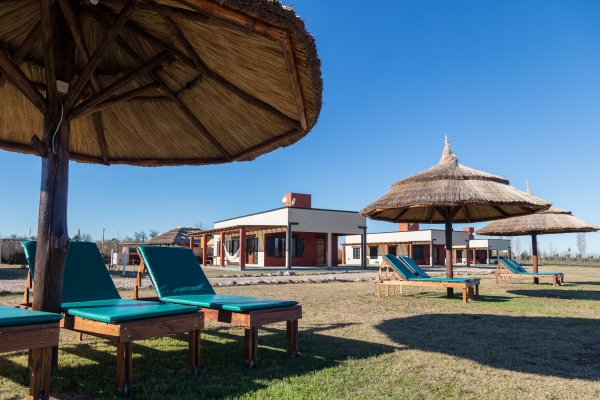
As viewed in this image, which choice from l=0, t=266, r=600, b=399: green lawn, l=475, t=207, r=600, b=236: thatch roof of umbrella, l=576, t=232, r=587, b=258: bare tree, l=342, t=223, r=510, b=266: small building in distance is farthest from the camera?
l=576, t=232, r=587, b=258: bare tree

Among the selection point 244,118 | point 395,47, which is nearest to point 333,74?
point 244,118

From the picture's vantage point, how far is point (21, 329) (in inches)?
91.9

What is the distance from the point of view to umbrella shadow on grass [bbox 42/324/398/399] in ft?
9.00

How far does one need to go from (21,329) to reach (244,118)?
2.97 metres

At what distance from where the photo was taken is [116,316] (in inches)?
104

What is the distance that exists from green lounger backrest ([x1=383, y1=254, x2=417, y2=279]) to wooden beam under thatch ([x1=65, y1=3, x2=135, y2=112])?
23.7 feet

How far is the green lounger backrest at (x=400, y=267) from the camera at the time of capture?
920 cm

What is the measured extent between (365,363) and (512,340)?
2105 mm

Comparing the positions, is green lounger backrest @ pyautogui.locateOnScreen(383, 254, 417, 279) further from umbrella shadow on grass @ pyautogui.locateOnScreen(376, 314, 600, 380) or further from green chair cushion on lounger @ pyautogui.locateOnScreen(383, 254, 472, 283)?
umbrella shadow on grass @ pyautogui.locateOnScreen(376, 314, 600, 380)

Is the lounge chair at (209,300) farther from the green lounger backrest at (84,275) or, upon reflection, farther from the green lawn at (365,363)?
the green lounger backrest at (84,275)

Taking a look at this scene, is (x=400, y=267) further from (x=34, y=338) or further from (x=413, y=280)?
(x=34, y=338)

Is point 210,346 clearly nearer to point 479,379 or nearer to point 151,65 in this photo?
point 479,379

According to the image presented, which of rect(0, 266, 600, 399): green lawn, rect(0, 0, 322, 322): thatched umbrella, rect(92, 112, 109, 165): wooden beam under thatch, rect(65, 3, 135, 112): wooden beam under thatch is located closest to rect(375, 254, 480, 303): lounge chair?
rect(0, 266, 600, 399): green lawn

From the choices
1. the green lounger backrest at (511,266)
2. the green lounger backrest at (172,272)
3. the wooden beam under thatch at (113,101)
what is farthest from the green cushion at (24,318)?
the green lounger backrest at (511,266)
